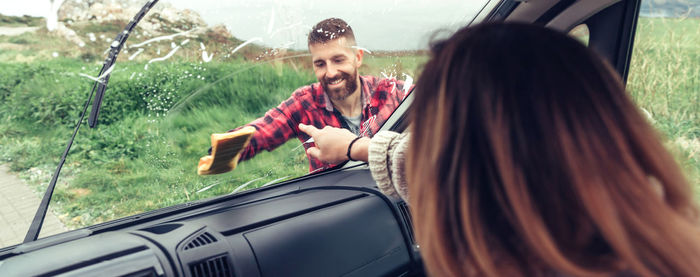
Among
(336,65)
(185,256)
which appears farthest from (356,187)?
(185,256)

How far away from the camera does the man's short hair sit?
2113mm

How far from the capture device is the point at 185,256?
1806 millimetres

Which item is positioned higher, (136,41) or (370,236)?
(136,41)

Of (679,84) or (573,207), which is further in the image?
(679,84)

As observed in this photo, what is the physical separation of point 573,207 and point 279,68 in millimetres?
1371

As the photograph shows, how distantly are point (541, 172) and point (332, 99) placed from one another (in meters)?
1.43

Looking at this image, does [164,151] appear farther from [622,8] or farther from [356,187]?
[622,8]

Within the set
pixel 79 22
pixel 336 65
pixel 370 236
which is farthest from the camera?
pixel 370 236

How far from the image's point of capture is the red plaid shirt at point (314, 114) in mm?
2191

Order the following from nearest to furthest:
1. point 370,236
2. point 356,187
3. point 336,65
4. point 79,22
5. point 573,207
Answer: point 573,207
point 79,22
point 336,65
point 370,236
point 356,187

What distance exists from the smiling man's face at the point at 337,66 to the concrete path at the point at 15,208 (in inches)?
43.7

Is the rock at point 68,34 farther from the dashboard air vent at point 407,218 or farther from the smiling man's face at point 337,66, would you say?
the dashboard air vent at point 407,218

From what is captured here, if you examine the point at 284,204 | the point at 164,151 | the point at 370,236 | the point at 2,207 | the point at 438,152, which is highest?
the point at 438,152

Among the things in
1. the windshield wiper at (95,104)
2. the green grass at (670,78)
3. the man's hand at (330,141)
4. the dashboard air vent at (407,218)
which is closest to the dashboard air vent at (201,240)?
the windshield wiper at (95,104)
